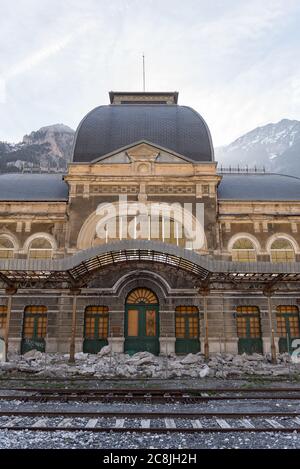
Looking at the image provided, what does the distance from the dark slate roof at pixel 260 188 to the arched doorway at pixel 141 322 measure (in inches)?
313

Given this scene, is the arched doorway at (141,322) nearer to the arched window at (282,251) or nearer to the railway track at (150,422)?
the arched window at (282,251)

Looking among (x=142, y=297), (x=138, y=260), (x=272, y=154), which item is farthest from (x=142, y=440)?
(x=272, y=154)

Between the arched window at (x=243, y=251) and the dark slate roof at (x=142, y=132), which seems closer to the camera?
the arched window at (x=243, y=251)

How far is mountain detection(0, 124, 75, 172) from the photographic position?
259 ft

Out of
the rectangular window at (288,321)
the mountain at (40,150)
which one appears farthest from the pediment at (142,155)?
the mountain at (40,150)

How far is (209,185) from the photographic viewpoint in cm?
2272

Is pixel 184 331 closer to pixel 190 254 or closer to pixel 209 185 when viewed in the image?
pixel 190 254

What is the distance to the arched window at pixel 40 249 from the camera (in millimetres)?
22547

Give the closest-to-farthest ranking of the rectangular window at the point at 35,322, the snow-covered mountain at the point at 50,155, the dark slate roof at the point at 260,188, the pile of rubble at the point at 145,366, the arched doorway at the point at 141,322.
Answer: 1. the pile of rubble at the point at 145,366
2. the arched doorway at the point at 141,322
3. the rectangular window at the point at 35,322
4. the dark slate roof at the point at 260,188
5. the snow-covered mountain at the point at 50,155

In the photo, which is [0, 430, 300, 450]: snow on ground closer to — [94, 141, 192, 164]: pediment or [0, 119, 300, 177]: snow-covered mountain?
[94, 141, 192, 164]: pediment

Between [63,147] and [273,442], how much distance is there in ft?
329

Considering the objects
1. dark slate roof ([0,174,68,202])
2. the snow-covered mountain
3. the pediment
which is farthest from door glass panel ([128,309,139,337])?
the snow-covered mountain

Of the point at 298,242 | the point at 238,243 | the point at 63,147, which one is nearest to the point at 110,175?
the point at 238,243

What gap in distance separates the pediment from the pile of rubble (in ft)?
36.0
